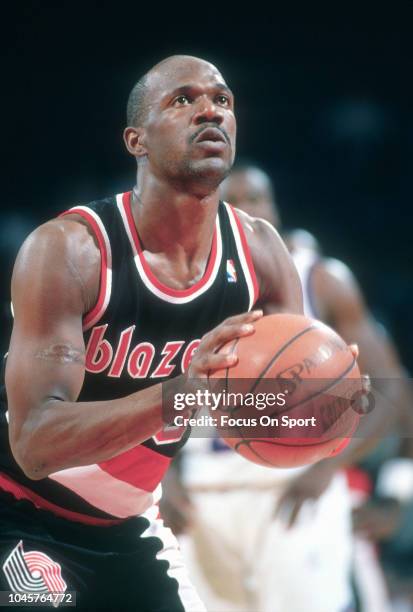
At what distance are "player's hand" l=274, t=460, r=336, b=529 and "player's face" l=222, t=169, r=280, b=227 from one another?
138 centimetres

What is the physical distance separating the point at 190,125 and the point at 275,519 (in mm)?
2481

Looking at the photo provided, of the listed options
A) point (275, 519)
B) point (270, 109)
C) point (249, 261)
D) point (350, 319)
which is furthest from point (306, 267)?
point (270, 109)

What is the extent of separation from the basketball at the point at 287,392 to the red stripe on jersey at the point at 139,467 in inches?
20.4

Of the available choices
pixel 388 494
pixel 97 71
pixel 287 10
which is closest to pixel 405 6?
pixel 287 10

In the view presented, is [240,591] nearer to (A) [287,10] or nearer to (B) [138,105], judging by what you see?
(B) [138,105]

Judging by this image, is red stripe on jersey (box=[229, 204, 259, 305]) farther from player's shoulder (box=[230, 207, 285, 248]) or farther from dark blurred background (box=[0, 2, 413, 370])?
dark blurred background (box=[0, 2, 413, 370])

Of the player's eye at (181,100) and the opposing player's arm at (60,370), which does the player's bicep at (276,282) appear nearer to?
the player's eye at (181,100)

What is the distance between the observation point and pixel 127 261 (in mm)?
3014

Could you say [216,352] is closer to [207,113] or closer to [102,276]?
[102,276]

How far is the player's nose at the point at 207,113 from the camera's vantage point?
9.89ft

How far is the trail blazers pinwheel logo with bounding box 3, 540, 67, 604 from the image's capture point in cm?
281

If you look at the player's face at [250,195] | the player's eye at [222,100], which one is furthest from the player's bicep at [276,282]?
the player's face at [250,195]

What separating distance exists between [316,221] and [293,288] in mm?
6024

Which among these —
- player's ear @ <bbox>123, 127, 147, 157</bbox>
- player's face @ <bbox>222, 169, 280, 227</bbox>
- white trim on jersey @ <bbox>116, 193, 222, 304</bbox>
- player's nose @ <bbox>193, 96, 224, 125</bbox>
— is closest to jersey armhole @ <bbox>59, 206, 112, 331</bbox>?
white trim on jersey @ <bbox>116, 193, 222, 304</bbox>
